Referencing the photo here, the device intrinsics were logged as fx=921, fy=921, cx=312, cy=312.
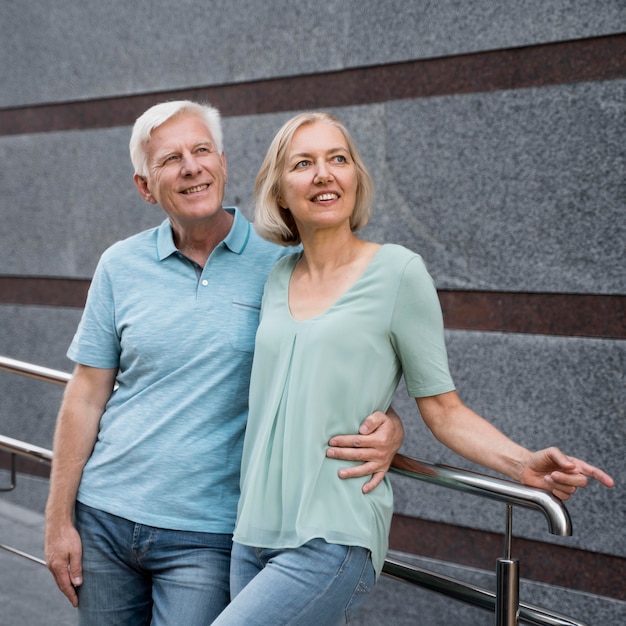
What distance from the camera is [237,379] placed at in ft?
7.04

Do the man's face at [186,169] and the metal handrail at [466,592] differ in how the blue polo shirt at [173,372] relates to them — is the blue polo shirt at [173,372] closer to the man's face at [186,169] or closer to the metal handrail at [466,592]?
the man's face at [186,169]

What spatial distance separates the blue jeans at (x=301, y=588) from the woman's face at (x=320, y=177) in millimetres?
707

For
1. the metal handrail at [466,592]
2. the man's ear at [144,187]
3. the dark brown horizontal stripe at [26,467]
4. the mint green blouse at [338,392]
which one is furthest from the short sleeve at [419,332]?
the dark brown horizontal stripe at [26,467]

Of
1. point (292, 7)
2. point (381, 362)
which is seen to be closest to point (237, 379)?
point (381, 362)

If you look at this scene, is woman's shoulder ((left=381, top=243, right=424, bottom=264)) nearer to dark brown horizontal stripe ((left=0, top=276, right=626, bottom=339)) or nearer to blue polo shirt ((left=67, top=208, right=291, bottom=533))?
blue polo shirt ((left=67, top=208, right=291, bottom=533))

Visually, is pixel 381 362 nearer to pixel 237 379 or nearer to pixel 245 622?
pixel 237 379

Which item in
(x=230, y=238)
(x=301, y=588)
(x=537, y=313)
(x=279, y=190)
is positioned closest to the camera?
(x=301, y=588)

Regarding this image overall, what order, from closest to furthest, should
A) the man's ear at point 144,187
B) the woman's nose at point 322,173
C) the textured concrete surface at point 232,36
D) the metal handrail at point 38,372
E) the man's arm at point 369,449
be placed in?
1. the man's arm at point 369,449
2. the woman's nose at point 322,173
3. the man's ear at point 144,187
4. the metal handrail at point 38,372
5. the textured concrete surface at point 232,36

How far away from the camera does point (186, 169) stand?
2.24 meters

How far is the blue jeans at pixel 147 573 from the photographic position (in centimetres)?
212

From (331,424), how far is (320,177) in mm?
543

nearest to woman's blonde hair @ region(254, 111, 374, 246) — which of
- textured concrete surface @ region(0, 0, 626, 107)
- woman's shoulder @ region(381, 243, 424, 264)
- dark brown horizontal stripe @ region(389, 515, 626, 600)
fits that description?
woman's shoulder @ region(381, 243, 424, 264)

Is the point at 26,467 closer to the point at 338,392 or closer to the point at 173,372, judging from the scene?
the point at 173,372

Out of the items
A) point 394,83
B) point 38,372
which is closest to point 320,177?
point 38,372
